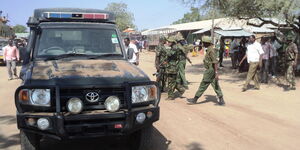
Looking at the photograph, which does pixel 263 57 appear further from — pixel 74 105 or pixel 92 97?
pixel 74 105

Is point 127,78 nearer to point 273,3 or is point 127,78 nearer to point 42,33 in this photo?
point 42,33

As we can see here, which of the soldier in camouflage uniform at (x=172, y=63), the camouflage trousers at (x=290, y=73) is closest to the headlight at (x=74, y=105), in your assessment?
the soldier in camouflage uniform at (x=172, y=63)

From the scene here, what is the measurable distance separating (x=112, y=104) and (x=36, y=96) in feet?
2.79

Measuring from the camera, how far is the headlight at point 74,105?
144 inches

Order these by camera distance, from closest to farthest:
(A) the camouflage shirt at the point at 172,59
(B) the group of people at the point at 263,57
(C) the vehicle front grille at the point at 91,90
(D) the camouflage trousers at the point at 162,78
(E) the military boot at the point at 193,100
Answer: (C) the vehicle front grille at the point at 91,90, (E) the military boot at the point at 193,100, (A) the camouflage shirt at the point at 172,59, (D) the camouflage trousers at the point at 162,78, (B) the group of people at the point at 263,57

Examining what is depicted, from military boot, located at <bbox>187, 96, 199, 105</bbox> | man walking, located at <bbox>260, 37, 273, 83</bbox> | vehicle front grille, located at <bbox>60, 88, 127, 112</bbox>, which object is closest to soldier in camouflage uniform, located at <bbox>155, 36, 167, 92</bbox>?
military boot, located at <bbox>187, 96, 199, 105</bbox>

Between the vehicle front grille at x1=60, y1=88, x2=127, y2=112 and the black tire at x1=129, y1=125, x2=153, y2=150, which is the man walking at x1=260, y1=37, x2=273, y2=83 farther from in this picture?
the vehicle front grille at x1=60, y1=88, x2=127, y2=112

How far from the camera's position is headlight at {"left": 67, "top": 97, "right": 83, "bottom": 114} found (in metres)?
3.67

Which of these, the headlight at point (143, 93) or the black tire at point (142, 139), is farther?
the black tire at point (142, 139)

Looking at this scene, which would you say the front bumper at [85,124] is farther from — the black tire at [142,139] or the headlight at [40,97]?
the black tire at [142,139]

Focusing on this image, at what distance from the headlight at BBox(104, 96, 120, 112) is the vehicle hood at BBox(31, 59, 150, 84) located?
0.22 meters

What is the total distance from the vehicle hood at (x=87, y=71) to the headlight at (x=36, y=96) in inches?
8.9

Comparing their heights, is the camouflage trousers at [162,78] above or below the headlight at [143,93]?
below

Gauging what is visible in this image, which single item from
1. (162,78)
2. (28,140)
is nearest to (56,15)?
(28,140)
